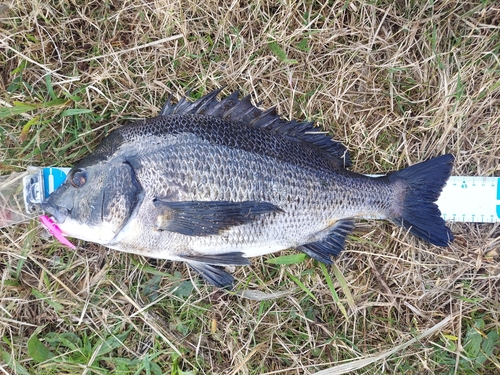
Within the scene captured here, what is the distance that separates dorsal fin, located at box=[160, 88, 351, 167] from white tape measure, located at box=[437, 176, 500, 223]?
0.91 meters

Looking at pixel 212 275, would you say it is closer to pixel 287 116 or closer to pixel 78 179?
pixel 78 179

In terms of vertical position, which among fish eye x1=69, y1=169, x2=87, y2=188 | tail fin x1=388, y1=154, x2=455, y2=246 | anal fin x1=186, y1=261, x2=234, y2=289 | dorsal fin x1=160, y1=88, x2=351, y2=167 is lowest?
anal fin x1=186, y1=261, x2=234, y2=289

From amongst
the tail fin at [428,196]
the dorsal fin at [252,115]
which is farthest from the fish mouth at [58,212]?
the tail fin at [428,196]

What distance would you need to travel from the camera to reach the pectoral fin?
8.38ft

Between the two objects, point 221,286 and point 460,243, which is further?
point 460,243

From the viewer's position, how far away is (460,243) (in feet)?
10.5

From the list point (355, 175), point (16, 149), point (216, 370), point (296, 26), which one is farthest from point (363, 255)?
point (16, 149)

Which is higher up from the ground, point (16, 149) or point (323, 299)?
point (16, 149)

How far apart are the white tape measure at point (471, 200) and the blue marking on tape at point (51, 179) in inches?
111

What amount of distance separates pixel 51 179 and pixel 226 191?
1.31 meters

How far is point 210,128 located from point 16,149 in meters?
1.53

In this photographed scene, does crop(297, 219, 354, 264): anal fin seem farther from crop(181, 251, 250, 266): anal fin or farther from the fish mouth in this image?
the fish mouth

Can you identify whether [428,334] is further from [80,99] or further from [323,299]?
[80,99]

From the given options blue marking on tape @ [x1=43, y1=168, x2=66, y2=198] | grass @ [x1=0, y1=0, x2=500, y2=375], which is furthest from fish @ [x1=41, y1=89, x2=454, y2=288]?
blue marking on tape @ [x1=43, y1=168, x2=66, y2=198]
